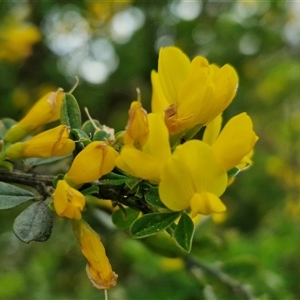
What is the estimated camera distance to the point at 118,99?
2.34 meters

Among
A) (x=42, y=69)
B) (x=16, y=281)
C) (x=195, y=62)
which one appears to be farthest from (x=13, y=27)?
(x=195, y=62)

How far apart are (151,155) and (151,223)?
6 centimetres

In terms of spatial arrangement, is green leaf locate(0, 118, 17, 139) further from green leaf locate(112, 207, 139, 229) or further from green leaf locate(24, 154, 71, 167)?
green leaf locate(112, 207, 139, 229)

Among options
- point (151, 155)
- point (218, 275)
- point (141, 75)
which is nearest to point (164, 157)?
point (151, 155)

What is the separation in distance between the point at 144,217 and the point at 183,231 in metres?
0.04

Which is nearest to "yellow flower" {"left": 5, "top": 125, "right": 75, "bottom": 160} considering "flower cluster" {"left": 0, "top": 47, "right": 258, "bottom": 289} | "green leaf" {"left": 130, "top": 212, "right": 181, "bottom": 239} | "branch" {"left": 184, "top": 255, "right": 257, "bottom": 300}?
"flower cluster" {"left": 0, "top": 47, "right": 258, "bottom": 289}

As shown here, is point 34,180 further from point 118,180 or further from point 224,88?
point 224,88

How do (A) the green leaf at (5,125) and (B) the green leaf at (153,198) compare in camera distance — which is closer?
(B) the green leaf at (153,198)

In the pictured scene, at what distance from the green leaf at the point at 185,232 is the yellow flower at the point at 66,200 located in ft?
0.30

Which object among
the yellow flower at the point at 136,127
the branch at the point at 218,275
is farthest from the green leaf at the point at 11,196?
the branch at the point at 218,275

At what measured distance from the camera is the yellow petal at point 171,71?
568 mm

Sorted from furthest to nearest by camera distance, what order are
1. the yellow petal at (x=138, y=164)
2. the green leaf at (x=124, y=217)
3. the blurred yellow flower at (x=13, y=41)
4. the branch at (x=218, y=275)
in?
the blurred yellow flower at (x=13, y=41) → the branch at (x=218, y=275) → the green leaf at (x=124, y=217) → the yellow petal at (x=138, y=164)

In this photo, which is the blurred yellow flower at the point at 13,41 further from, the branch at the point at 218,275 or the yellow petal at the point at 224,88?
the yellow petal at the point at 224,88

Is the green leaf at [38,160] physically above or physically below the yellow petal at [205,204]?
below
